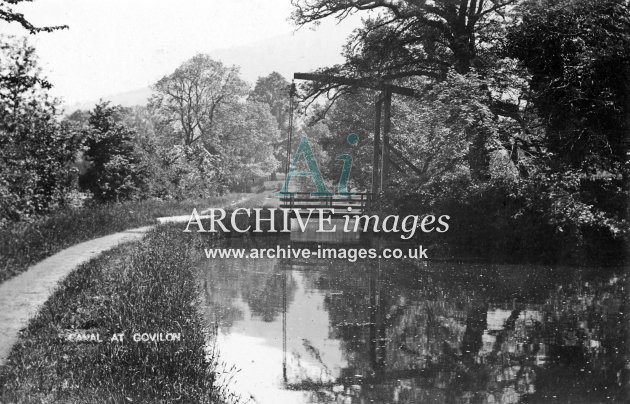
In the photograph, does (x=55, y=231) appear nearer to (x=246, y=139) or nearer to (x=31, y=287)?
(x=31, y=287)

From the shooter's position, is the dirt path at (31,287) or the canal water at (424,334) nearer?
the dirt path at (31,287)

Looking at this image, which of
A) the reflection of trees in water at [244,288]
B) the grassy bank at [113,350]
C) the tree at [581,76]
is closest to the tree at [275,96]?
the reflection of trees in water at [244,288]

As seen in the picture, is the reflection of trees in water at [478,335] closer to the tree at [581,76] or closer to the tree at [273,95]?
the tree at [581,76]

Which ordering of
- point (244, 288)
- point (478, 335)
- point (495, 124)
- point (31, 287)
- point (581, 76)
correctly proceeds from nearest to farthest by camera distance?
point (31, 287) < point (478, 335) < point (244, 288) < point (581, 76) < point (495, 124)

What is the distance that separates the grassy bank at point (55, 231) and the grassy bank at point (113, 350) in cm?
150

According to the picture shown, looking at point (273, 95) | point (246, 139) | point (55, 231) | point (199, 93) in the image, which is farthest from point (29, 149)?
point (273, 95)

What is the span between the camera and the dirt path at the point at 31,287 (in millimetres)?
7345

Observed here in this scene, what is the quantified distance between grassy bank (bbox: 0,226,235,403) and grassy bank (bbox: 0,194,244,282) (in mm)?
1504

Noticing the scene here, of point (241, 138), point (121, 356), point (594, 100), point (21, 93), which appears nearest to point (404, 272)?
point (594, 100)

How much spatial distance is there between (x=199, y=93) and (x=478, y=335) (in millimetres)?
38297

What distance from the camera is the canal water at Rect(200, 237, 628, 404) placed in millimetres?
7547

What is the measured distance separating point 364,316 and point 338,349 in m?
2.12

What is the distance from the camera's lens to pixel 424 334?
9992mm

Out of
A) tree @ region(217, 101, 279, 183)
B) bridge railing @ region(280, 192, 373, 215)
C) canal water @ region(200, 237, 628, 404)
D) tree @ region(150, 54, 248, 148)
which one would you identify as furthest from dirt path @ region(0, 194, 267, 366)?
tree @ region(217, 101, 279, 183)
